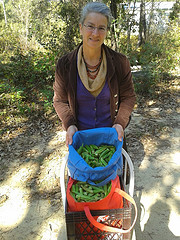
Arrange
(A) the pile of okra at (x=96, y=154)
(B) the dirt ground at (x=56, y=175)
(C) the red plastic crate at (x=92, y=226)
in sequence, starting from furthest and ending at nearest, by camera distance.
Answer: (B) the dirt ground at (x=56, y=175) → (A) the pile of okra at (x=96, y=154) → (C) the red plastic crate at (x=92, y=226)

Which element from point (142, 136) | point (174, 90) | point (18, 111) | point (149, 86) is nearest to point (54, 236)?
point (142, 136)

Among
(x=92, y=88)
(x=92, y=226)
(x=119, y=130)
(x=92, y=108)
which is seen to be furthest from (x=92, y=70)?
(x=92, y=226)

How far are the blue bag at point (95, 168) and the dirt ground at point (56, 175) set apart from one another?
98 centimetres

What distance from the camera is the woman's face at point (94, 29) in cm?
167

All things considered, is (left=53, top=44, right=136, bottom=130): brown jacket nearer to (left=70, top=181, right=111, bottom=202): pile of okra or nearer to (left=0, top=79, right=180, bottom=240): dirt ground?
(left=70, top=181, right=111, bottom=202): pile of okra

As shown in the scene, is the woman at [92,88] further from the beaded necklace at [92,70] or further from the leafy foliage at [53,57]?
the leafy foliage at [53,57]

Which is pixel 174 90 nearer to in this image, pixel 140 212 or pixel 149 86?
pixel 149 86

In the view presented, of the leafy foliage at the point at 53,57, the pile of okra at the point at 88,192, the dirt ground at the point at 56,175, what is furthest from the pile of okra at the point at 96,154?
the leafy foliage at the point at 53,57

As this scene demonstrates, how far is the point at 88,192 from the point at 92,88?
82 cm

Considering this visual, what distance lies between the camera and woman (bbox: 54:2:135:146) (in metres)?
1.83

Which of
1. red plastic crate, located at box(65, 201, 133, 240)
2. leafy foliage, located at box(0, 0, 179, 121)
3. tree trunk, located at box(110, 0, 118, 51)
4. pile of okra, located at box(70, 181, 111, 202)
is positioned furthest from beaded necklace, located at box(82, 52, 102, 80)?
tree trunk, located at box(110, 0, 118, 51)

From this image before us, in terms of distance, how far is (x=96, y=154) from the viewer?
161cm

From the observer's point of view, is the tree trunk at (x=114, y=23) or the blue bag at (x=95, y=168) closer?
the blue bag at (x=95, y=168)

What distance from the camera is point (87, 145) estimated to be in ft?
5.55
